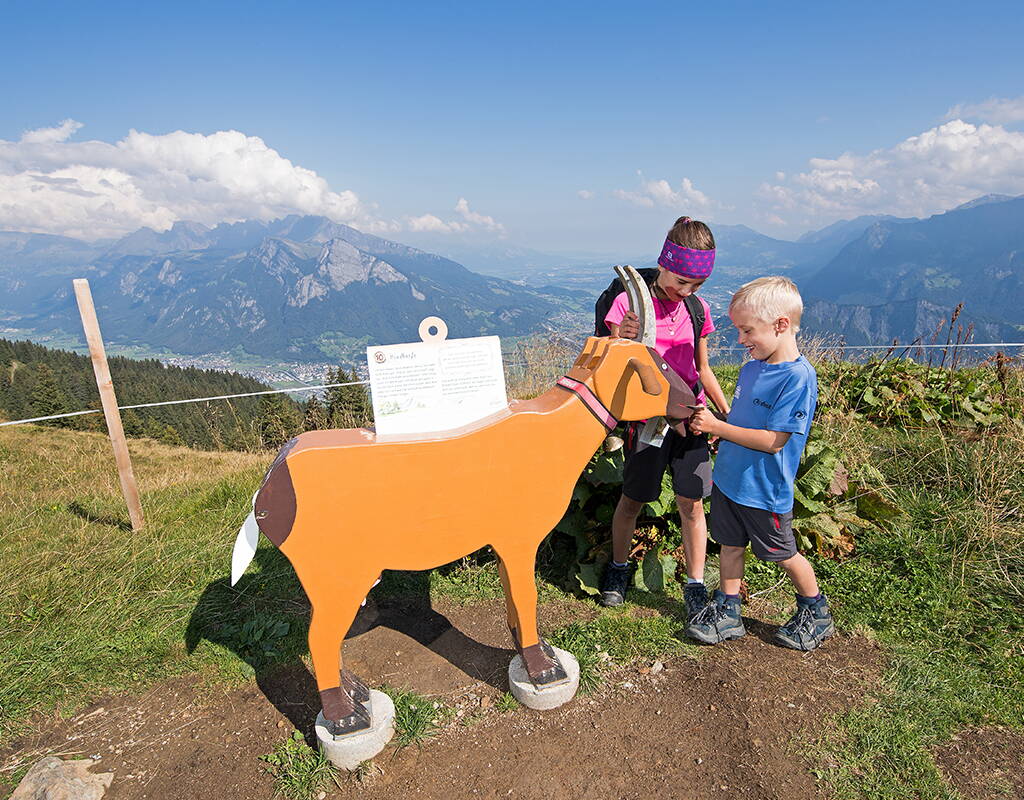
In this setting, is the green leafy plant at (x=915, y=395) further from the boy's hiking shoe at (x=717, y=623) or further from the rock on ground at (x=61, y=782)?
the rock on ground at (x=61, y=782)

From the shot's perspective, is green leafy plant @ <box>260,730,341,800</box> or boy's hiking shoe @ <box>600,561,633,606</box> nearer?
green leafy plant @ <box>260,730,341,800</box>

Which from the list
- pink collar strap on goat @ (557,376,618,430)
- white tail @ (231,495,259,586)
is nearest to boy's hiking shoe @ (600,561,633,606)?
pink collar strap on goat @ (557,376,618,430)

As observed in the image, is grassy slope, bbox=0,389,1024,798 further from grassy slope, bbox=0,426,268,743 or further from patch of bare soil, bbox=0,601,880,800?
patch of bare soil, bbox=0,601,880,800

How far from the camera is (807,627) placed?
3219 mm

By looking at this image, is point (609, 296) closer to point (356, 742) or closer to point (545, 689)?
point (545, 689)

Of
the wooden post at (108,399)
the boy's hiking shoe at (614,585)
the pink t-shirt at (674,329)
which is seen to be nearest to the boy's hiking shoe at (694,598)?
the boy's hiking shoe at (614,585)

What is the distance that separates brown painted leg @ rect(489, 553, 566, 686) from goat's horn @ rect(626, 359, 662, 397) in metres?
0.99

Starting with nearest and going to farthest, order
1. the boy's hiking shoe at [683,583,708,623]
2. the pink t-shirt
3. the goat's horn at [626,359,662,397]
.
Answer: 1. the goat's horn at [626,359,662,397]
2. the pink t-shirt
3. the boy's hiking shoe at [683,583,708,623]

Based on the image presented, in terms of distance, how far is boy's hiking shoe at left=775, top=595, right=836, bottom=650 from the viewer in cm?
320

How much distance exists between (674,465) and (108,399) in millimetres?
4715

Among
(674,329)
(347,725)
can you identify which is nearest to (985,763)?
(674,329)

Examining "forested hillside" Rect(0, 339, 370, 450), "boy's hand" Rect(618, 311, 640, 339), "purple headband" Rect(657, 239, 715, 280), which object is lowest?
"forested hillside" Rect(0, 339, 370, 450)

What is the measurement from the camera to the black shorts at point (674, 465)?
3.23m

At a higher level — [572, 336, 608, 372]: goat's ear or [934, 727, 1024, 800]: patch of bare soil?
[572, 336, 608, 372]: goat's ear
